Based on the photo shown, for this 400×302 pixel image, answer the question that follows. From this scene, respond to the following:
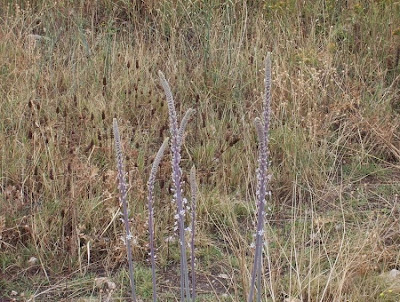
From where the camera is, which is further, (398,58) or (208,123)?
(398,58)

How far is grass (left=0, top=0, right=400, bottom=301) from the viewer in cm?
296

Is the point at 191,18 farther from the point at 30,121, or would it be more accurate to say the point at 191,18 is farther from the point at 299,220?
the point at 299,220

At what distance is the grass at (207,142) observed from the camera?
2.96m

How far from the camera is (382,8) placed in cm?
503

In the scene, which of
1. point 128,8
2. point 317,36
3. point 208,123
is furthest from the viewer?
point 128,8

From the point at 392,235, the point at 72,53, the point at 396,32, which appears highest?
the point at 396,32

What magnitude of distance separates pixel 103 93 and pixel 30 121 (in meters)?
0.67

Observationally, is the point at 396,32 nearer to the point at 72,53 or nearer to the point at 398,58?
the point at 398,58

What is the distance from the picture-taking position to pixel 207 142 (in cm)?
383

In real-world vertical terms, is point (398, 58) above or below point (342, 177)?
above

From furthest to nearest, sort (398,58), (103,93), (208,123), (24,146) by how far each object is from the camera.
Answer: (398,58) < (103,93) < (208,123) < (24,146)

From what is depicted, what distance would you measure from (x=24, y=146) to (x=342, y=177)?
5.57ft

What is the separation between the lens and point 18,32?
4879 millimetres

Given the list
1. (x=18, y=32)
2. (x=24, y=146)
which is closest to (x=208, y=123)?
(x=24, y=146)
